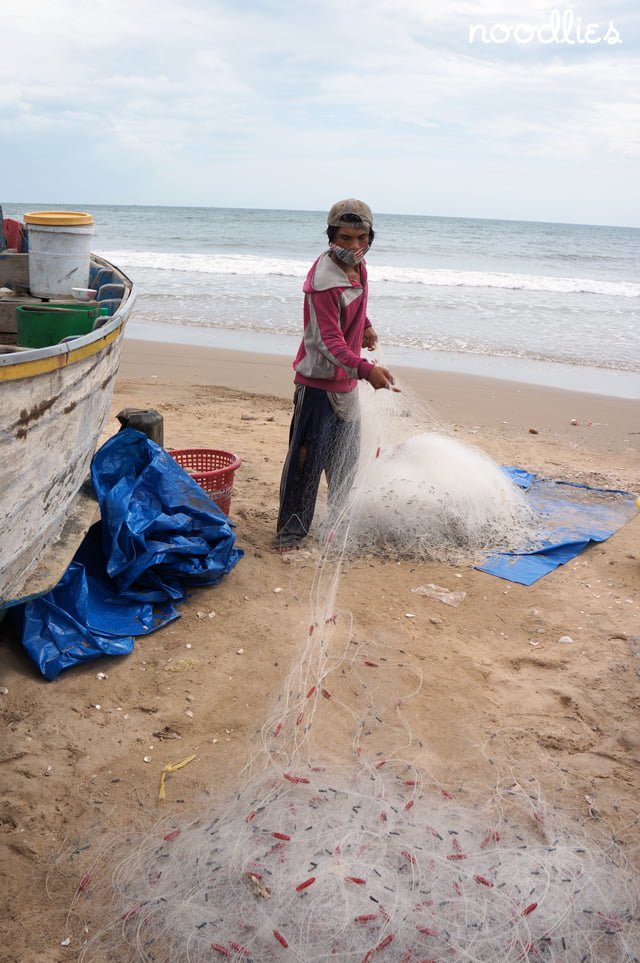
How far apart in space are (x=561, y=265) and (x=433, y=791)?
28.1 metres

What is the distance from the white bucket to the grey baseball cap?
149 centimetres

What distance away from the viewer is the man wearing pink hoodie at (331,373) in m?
3.90

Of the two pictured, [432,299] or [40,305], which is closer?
[40,305]

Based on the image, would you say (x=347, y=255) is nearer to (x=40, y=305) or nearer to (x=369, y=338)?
(x=369, y=338)

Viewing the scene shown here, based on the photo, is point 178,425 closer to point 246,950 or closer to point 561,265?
point 246,950

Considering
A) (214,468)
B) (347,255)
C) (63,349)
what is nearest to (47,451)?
(63,349)

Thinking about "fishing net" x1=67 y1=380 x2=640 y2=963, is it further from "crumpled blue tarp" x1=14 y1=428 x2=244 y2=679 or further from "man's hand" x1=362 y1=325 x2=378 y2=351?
"man's hand" x1=362 y1=325 x2=378 y2=351

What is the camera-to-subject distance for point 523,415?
7781mm

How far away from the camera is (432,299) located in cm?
1686

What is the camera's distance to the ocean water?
10992 mm

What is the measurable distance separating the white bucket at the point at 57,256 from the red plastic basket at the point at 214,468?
120 cm

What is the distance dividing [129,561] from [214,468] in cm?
141

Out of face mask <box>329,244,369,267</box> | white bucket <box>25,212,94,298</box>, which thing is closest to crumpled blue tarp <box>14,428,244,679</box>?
white bucket <box>25,212,94,298</box>

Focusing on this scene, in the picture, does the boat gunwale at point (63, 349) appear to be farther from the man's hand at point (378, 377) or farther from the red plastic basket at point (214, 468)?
the man's hand at point (378, 377)
